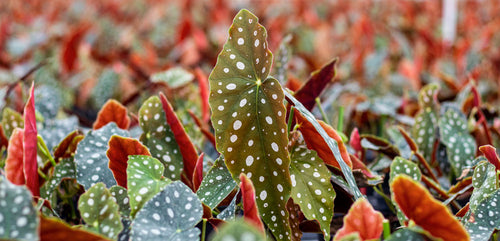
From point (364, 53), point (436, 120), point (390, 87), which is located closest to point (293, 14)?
point (364, 53)

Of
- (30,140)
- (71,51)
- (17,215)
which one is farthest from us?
(71,51)

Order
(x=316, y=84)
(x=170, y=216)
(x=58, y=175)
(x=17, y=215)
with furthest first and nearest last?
(x=316, y=84)
(x=58, y=175)
(x=170, y=216)
(x=17, y=215)

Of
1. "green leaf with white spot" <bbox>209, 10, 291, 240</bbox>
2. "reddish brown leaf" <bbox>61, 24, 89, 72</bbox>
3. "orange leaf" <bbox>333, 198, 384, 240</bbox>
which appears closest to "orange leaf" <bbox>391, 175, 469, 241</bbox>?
"orange leaf" <bbox>333, 198, 384, 240</bbox>

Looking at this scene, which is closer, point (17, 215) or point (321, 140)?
point (17, 215)

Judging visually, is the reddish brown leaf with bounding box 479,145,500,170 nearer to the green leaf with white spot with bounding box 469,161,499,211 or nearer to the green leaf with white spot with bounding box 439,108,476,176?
the green leaf with white spot with bounding box 469,161,499,211

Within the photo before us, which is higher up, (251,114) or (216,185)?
(251,114)

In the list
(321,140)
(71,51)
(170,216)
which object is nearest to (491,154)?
(321,140)

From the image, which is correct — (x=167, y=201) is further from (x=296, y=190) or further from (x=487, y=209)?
(x=487, y=209)

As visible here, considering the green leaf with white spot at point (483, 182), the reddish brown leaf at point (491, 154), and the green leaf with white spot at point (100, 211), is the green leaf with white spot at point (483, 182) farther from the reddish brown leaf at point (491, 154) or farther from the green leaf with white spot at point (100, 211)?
the green leaf with white spot at point (100, 211)

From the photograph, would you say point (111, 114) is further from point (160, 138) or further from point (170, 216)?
point (170, 216)
